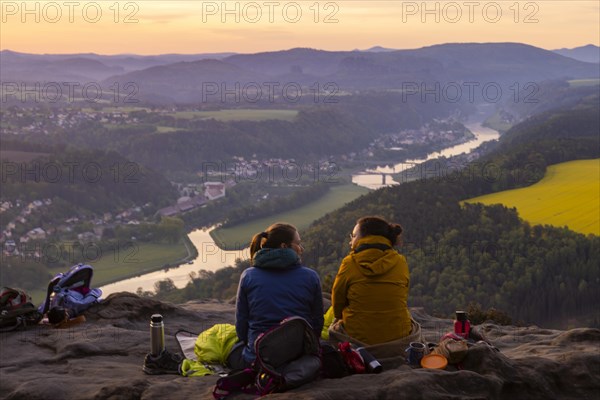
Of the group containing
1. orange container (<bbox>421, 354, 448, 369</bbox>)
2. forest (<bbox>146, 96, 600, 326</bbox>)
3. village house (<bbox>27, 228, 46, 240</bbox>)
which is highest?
orange container (<bbox>421, 354, 448, 369</bbox>)

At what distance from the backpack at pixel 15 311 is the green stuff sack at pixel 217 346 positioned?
318 centimetres

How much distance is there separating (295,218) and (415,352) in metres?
66.3

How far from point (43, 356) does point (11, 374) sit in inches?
31.0

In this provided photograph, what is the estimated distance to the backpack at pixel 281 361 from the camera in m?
6.16

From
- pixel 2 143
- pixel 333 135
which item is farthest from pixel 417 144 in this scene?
pixel 2 143

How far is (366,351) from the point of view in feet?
22.5

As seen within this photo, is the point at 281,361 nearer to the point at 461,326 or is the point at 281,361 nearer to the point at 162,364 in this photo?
the point at 162,364

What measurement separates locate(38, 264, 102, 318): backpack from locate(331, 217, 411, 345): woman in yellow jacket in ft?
15.9

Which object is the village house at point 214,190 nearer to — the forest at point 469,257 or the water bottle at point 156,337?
the forest at point 469,257

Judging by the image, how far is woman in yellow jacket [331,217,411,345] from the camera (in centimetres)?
696

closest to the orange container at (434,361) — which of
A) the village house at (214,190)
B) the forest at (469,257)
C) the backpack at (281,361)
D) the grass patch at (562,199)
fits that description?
the backpack at (281,361)

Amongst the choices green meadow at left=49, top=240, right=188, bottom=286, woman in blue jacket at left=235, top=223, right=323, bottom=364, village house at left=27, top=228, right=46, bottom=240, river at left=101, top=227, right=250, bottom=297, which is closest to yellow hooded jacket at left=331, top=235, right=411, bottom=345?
woman in blue jacket at left=235, top=223, right=323, bottom=364

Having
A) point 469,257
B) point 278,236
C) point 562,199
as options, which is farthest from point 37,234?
point 278,236

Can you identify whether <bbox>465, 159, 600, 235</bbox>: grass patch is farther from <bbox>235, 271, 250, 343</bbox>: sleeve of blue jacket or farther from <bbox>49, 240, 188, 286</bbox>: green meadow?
<bbox>235, 271, 250, 343</bbox>: sleeve of blue jacket
